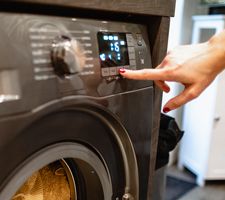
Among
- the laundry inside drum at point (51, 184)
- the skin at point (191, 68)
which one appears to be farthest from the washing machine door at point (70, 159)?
the skin at point (191, 68)

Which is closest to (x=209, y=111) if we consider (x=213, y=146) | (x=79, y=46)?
(x=213, y=146)

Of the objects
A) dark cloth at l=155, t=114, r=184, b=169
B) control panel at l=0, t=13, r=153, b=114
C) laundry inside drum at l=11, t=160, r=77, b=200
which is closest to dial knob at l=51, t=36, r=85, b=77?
control panel at l=0, t=13, r=153, b=114

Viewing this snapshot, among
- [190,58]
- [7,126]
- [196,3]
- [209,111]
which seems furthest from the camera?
[196,3]

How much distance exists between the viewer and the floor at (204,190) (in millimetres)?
1727

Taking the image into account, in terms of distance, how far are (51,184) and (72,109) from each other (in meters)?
0.23

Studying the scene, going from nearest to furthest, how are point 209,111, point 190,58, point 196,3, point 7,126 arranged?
1. point 7,126
2. point 190,58
3. point 209,111
4. point 196,3

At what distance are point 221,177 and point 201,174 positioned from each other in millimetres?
132

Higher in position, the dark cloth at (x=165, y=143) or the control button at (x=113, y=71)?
the control button at (x=113, y=71)

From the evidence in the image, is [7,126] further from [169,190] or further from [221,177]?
[221,177]

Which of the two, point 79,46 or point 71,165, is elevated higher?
point 79,46

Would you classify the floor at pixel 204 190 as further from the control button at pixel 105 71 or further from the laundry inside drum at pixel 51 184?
the control button at pixel 105 71

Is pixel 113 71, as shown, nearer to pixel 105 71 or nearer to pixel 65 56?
pixel 105 71

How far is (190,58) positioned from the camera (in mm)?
575

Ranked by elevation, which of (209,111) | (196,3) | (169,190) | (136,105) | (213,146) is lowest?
(169,190)
